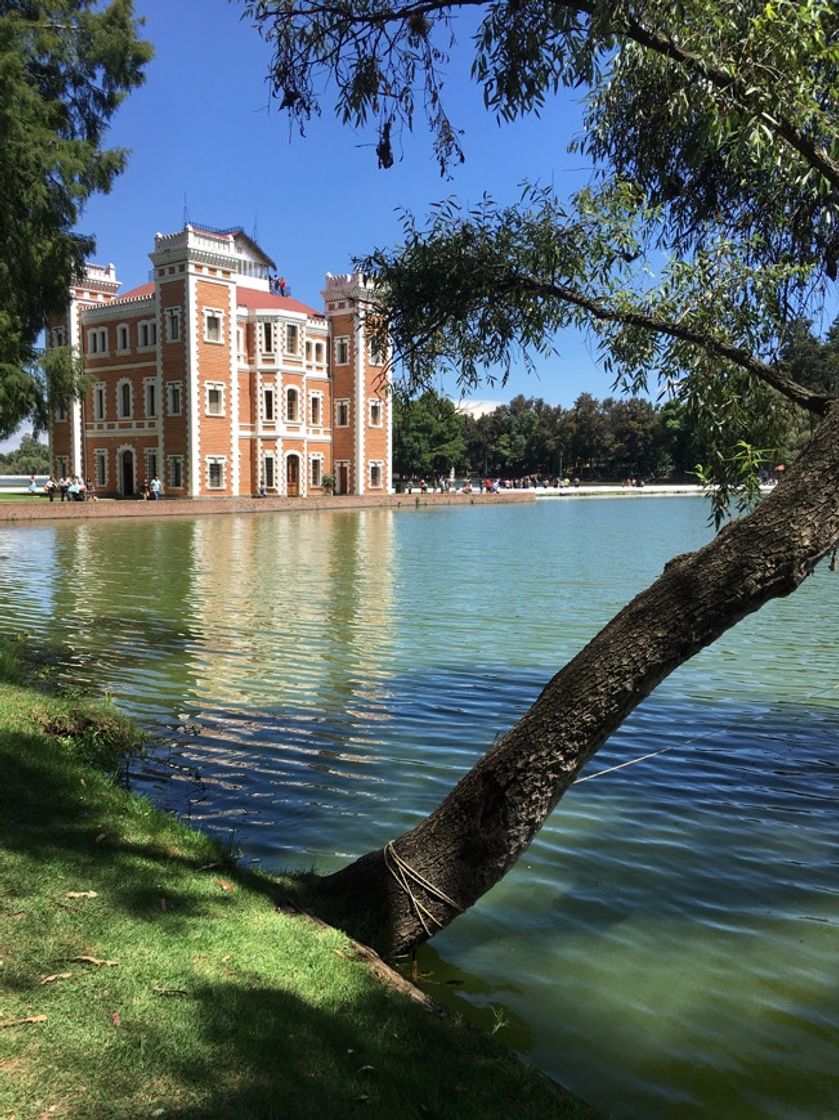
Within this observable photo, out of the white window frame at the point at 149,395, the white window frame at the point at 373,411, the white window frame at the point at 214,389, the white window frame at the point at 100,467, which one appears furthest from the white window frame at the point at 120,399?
the white window frame at the point at 373,411

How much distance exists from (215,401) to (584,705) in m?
52.8

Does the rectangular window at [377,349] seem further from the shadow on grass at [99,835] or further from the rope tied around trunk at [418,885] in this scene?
the rope tied around trunk at [418,885]

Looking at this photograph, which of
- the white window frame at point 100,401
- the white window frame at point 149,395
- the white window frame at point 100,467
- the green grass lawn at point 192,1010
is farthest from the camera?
the white window frame at point 100,467

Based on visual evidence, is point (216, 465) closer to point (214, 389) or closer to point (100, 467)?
point (214, 389)

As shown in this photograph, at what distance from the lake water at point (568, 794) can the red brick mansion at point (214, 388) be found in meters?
36.2

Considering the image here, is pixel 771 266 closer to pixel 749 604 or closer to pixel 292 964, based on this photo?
pixel 749 604

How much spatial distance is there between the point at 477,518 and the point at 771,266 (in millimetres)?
43035

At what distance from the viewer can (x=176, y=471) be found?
53.7 metres

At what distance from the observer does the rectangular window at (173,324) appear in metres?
53.0

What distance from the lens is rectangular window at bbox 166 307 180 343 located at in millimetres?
53000

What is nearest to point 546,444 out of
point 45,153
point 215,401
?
point 215,401

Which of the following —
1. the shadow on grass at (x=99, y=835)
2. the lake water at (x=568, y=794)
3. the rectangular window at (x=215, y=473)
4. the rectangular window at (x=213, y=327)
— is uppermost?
the rectangular window at (x=213, y=327)

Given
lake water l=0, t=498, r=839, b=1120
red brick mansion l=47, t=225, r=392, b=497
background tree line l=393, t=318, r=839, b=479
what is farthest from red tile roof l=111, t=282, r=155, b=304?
lake water l=0, t=498, r=839, b=1120

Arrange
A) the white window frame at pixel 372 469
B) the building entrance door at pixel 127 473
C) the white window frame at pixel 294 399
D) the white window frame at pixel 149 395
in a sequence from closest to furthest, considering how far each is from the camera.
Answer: the white window frame at pixel 149 395
the building entrance door at pixel 127 473
the white window frame at pixel 294 399
the white window frame at pixel 372 469
